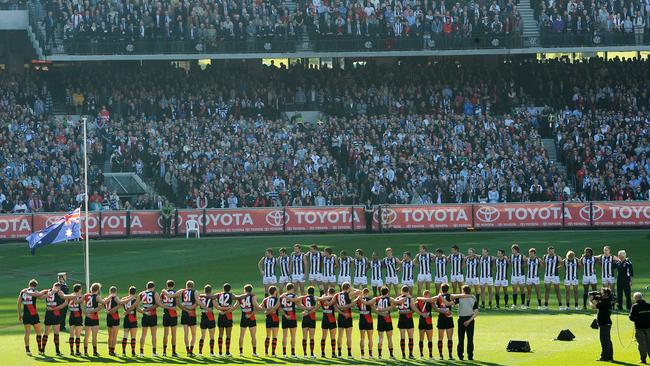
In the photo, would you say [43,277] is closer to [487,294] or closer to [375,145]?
[487,294]

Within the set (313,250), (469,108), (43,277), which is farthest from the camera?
(469,108)

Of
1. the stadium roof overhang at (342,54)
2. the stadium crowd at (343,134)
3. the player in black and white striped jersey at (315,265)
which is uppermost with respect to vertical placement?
the stadium roof overhang at (342,54)

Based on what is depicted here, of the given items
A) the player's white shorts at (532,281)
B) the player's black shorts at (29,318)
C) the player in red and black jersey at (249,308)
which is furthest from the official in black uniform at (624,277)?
the player's black shorts at (29,318)

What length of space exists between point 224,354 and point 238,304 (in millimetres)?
1207

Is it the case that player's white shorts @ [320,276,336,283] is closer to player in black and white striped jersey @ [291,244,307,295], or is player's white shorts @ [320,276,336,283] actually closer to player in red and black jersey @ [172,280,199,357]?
player in black and white striped jersey @ [291,244,307,295]

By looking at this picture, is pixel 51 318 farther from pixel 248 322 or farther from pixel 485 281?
pixel 485 281

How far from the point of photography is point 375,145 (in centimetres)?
6272

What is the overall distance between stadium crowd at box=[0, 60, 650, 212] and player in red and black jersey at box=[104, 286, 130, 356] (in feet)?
85.2

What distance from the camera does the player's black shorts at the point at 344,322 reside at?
3156cm

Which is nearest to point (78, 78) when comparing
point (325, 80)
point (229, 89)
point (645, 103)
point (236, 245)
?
point (229, 89)

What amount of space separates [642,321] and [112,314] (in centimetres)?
1171

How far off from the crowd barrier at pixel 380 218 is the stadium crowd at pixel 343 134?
120 cm

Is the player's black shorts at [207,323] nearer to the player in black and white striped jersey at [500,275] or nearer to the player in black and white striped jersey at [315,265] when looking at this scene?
the player in black and white striped jersey at [315,265]

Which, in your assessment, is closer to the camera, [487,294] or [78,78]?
[487,294]
